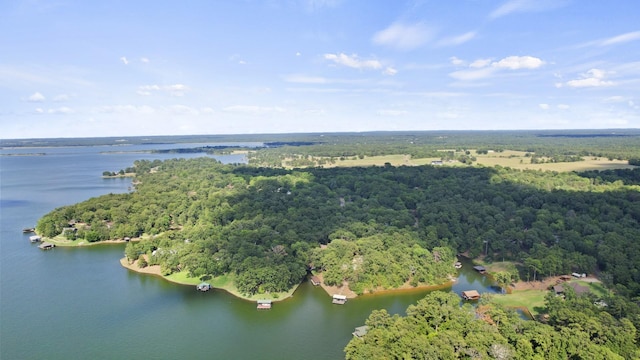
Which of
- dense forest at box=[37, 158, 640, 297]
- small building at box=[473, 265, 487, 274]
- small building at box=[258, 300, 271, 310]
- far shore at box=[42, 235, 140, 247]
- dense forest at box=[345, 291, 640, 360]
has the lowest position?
small building at box=[473, 265, 487, 274]

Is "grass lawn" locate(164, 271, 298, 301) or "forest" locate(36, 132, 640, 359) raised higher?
"forest" locate(36, 132, 640, 359)

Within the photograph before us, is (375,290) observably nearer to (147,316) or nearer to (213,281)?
(213,281)

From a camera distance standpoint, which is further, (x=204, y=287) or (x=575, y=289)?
(x=204, y=287)

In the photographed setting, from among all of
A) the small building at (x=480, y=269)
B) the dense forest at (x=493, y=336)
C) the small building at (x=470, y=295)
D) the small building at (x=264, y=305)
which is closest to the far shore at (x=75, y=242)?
the small building at (x=264, y=305)

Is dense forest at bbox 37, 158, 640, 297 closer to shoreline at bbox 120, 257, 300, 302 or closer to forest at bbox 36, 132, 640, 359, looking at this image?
forest at bbox 36, 132, 640, 359

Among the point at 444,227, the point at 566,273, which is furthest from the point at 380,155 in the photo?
the point at 566,273

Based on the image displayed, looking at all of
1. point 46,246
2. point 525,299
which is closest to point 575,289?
point 525,299

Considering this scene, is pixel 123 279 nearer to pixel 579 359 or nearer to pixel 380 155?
pixel 579 359

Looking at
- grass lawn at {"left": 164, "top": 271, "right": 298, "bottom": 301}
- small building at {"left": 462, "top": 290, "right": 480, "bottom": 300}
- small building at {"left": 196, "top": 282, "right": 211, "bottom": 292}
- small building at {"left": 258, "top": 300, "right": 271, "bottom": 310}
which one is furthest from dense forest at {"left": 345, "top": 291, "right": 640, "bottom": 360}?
small building at {"left": 196, "top": 282, "right": 211, "bottom": 292}
